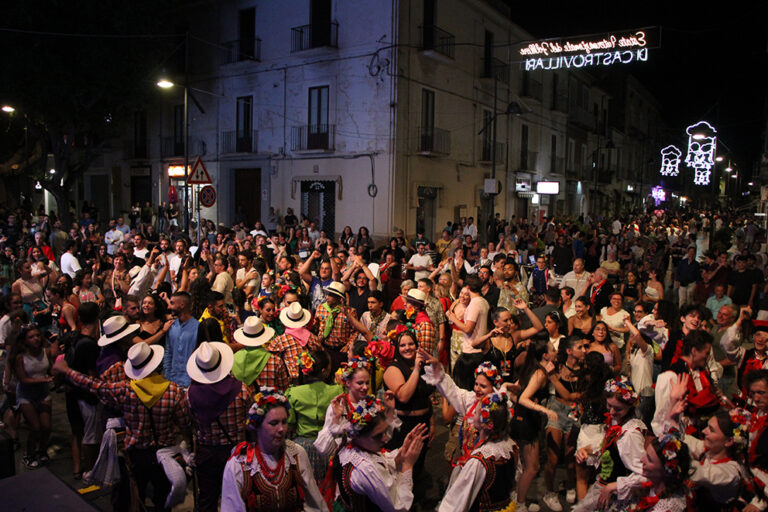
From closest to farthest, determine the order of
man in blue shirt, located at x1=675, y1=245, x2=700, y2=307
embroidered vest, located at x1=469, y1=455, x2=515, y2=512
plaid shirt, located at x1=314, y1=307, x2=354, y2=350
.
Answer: embroidered vest, located at x1=469, y1=455, x2=515, y2=512 < plaid shirt, located at x1=314, y1=307, x2=354, y2=350 < man in blue shirt, located at x1=675, y1=245, x2=700, y2=307

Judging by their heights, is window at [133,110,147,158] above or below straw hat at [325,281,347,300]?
above

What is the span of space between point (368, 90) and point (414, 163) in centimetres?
303

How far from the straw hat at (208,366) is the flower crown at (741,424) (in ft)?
11.7

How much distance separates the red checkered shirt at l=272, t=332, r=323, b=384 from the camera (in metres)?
5.08

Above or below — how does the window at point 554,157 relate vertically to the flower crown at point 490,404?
above

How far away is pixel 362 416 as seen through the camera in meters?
3.31

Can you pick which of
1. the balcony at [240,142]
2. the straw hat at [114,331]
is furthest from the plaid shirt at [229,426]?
the balcony at [240,142]

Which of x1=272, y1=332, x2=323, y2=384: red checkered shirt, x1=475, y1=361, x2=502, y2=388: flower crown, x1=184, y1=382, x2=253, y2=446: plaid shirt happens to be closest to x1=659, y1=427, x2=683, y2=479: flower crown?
x1=475, y1=361, x2=502, y2=388: flower crown

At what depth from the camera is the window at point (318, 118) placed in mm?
20781

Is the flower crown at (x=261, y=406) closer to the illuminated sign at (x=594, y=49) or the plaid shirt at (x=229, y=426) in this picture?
the plaid shirt at (x=229, y=426)

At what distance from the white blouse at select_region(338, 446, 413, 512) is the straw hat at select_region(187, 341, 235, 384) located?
1183 millimetres

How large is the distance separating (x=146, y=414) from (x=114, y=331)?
1.13 metres

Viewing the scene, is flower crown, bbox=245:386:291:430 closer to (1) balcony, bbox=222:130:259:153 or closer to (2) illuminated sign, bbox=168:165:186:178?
(1) balcony, bbox=222:130:259:153

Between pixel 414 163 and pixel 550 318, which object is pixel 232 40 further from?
pixel 550 318
